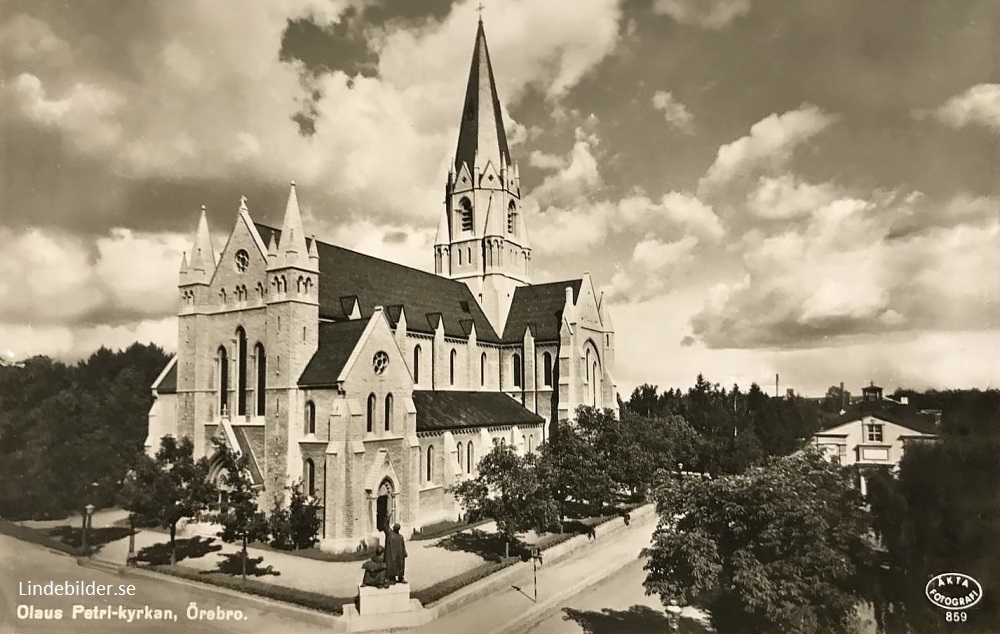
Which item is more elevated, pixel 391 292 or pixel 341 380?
pixel 391 292

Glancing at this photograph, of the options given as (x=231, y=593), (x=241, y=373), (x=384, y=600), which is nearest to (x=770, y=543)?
(x=384, y=600)

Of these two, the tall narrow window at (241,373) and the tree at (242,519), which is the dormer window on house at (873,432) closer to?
the tree at (242,519)

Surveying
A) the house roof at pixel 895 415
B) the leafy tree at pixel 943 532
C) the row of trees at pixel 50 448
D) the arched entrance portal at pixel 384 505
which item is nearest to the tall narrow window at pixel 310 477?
the arched entrance portal at pixel 384 505

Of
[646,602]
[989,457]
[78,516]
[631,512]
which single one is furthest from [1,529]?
[989,457]

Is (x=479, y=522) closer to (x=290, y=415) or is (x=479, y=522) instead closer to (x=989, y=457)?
(x=290, y=415)

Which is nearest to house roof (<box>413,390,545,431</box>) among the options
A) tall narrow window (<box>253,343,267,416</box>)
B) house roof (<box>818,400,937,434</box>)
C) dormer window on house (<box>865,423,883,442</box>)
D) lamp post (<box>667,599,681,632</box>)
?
tall narrow window (<box>253,343,267,416</box>)

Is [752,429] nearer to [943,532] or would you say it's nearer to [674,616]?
[943,532]
